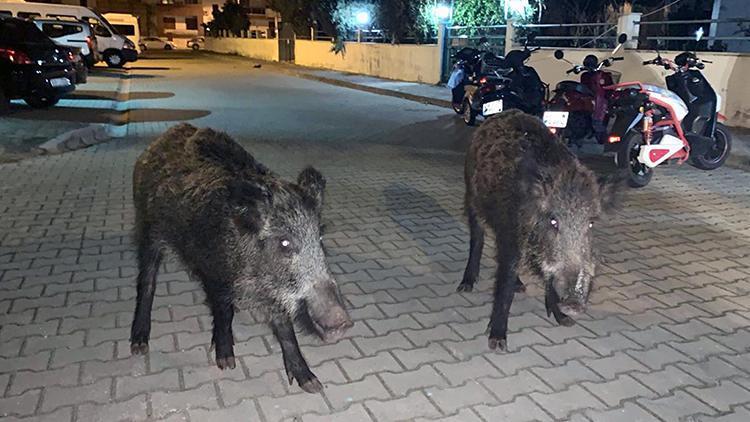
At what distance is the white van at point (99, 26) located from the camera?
76.3 feet

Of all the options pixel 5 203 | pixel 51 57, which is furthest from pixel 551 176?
pixel 51 57

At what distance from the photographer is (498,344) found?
3723mm

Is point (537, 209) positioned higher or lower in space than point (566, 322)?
higher

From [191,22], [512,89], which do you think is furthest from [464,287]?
[191,22]

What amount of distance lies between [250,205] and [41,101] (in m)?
12.6

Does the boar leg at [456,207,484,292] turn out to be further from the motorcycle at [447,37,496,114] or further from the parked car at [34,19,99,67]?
the parked car at [34,19,99,67]

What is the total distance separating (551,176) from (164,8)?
8102cm

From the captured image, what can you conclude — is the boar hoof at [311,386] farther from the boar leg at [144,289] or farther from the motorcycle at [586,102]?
the motorcycle at [586,102]

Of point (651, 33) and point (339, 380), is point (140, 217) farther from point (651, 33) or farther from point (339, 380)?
point (651, 33)

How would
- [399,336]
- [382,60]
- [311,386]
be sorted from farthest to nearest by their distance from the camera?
[382,60] < [399,336] < [311,386]

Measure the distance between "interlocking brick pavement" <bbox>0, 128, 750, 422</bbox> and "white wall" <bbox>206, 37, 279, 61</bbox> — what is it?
3407 centimetres

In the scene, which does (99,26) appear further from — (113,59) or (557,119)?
(557,119)

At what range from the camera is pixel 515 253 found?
364 centimetres

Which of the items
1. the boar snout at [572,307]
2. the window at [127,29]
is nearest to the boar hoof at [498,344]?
the boar snout at [572,307]
